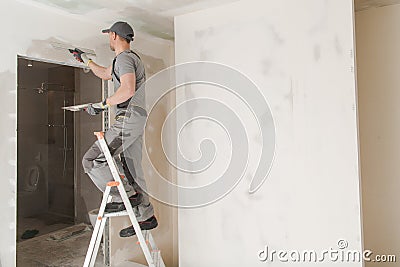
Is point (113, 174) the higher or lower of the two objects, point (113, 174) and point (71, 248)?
the higher

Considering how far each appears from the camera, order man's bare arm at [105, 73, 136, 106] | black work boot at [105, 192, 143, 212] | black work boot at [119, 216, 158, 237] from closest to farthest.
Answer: man's bare arm at [105, 73, 136, 106] < black work boot at [105, 192, 143, 212] < black work boot at [119, 216, 158, 237]

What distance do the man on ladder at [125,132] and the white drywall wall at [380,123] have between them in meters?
2.18

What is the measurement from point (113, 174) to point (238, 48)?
151 cm

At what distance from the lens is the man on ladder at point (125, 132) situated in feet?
8.48

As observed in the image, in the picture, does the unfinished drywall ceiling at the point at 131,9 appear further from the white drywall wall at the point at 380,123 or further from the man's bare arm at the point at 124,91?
the white drywall wall at the point at 380,123

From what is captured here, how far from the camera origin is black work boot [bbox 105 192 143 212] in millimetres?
2660

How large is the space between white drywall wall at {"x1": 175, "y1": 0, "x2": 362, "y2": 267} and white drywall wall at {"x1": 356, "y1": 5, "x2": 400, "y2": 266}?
1055mm

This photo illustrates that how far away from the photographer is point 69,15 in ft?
10.5

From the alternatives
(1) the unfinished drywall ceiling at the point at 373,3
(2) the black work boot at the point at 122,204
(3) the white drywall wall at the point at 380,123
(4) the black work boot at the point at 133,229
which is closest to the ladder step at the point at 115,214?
(2) the black work boot at the point at 122,204

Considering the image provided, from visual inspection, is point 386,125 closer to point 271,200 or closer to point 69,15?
point 271,200

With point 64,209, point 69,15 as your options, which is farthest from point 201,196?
point 69,15

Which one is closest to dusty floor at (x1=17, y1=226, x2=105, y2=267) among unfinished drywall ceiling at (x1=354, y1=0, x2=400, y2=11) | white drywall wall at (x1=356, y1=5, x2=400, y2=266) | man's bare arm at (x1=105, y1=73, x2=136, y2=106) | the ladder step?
the ladder step

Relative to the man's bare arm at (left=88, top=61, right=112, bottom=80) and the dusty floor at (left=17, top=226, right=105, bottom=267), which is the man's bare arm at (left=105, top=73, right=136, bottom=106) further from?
the dusty floor at (left=17, top=226, right=105, bottom=267)

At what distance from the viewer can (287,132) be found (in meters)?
2.83
